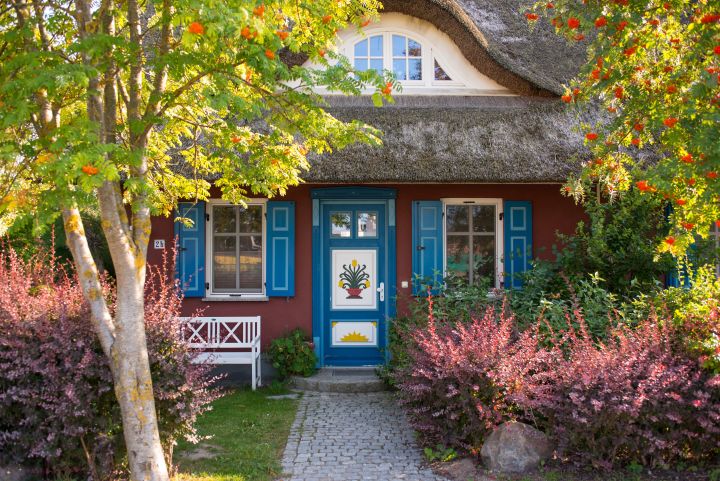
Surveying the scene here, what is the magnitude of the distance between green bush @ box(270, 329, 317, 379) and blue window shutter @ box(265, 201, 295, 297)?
0.67m

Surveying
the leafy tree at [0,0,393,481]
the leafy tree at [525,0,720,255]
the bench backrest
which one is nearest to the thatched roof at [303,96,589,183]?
the leafy tree at [525,0,720,255]

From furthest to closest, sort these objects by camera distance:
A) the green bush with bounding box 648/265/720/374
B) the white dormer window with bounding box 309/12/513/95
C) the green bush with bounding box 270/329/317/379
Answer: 1. the white dormer window with bounding box 309/12/513/95
2. the green bush with bounding box 270/329/317/379
3. the green bush with bounding box 648/265/720/374

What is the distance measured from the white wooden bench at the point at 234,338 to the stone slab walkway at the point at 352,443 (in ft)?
2.93

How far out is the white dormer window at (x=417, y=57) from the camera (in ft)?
27.4

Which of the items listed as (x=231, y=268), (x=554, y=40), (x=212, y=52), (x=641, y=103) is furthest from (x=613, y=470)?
(x=554, y=40)

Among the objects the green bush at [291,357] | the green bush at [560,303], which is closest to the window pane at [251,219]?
the green bush at [291,357]

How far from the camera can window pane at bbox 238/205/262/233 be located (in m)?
8.18

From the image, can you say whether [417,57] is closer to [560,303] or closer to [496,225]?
[496,225]

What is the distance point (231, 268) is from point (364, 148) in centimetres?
247

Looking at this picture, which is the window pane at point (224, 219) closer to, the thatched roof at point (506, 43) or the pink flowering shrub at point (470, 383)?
the thatched roof at point (506, 43)

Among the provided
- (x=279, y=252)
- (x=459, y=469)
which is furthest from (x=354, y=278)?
(x=459, y=469)

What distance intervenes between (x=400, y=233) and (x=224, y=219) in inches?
95.5

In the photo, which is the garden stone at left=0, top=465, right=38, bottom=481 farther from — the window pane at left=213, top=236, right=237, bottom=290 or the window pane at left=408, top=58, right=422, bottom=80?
the window pane at left=408, top=58, right=422, bottom=80

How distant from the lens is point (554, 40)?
9.34 m
